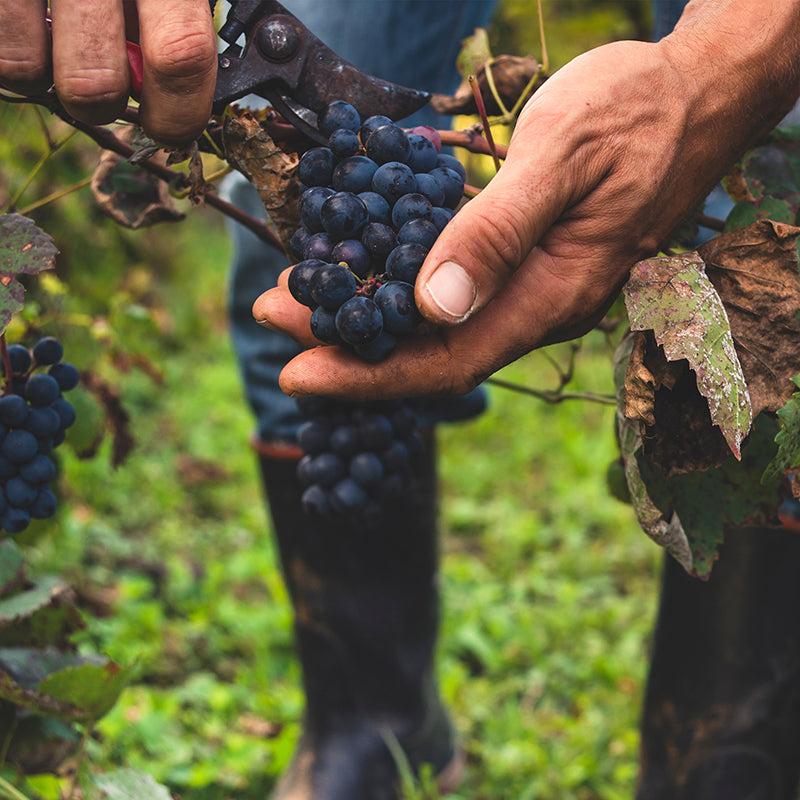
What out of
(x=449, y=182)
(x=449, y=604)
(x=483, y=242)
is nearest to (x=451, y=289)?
(x=483, y=242)

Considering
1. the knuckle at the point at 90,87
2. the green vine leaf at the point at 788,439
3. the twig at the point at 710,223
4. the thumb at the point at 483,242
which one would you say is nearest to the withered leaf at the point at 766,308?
the green vine leaf at the point at 788,439

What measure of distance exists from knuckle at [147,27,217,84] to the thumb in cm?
29

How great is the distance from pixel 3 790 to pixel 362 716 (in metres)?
0.80

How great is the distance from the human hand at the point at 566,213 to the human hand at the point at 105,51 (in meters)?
0.24

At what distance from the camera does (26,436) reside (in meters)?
1.01

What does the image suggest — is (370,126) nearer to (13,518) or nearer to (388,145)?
(388,145)

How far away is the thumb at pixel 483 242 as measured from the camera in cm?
74

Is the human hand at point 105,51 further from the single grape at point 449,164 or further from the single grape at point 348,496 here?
the single grape at point 348,496

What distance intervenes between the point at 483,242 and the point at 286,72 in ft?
1.08

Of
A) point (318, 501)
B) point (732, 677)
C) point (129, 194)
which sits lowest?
point (732, 677)

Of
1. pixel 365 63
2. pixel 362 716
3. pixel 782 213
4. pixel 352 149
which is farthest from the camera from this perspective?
pixel 362 716

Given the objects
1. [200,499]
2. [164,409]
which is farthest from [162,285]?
[200,499]

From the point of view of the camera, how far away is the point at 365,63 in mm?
1381

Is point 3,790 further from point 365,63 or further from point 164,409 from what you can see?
point 164,409
